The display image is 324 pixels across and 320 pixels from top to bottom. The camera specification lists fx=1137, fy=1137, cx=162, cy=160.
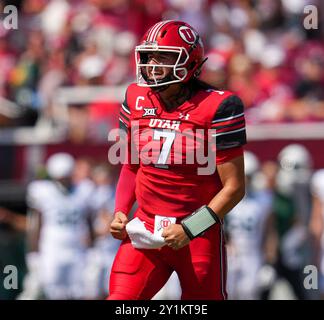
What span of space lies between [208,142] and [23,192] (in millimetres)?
6852

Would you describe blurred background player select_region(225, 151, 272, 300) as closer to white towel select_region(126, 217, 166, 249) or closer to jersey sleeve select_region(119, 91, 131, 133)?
jersey sleeve select_region(119, 91, 131, 133)

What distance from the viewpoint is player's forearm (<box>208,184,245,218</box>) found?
593cm

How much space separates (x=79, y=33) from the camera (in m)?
15.2

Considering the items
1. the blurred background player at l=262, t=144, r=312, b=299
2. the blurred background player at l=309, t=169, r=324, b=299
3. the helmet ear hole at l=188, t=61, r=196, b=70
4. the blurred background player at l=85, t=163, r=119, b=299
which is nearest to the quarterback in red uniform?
→ the helmet ear hole at l=188, t=61, r=196, b=70

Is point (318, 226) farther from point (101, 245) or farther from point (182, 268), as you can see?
point (182, 268)

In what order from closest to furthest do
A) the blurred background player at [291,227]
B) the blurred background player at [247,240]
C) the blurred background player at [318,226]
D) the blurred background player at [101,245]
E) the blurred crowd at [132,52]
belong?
the blurred background player at [318,226] < the blurred background player at [247,240] < the blurred background player at [291,227] < the blurred background player at [101,245] < the blurred crowd at [132,52]

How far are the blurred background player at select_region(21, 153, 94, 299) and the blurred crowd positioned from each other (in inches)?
46.4

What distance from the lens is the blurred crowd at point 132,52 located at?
13109mm

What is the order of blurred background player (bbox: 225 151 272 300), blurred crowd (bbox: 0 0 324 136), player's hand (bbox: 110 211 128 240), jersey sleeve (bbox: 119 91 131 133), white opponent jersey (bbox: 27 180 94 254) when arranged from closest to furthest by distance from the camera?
player's hand (bbox: 110 211 128 240) → jersey sleeve (bbox: 119 91 131 133) → blurred background player (bbox: 225 151 272 300) → white opponent jersey (bbox: 27 180 94 254) → blurred crowd (bbox: 0 0 324 136)

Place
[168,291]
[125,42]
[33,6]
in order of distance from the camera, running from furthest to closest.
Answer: [33,6], [125,42], [168,291]

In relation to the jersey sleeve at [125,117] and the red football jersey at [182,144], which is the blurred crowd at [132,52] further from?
the red football jersey at [182,144]

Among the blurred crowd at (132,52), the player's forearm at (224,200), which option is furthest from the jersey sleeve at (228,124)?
the blurred crowd at (132,52)

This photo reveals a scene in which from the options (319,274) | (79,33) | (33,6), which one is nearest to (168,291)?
(319,274)

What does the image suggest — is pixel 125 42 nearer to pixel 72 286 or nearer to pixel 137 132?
pixel 72 286
